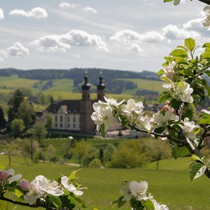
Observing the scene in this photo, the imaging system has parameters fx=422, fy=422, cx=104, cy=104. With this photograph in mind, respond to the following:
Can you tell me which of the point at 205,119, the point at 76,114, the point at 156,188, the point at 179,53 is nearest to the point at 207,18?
the point at 179,53

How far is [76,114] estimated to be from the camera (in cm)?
12062

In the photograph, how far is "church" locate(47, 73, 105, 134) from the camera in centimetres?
11578

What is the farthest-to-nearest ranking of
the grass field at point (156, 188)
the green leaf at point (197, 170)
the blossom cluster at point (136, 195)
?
1. the grass field at point (156, 188)
2. the blossom cluster at point (136, 195)
3. the green leaf at point (197, 170)

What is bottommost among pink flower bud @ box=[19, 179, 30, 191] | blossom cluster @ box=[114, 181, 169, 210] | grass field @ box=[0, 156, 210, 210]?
grass field @ box=[0, 156, 210, 210]

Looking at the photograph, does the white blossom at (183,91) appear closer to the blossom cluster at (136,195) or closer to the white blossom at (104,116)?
the white blossom at (104,116)

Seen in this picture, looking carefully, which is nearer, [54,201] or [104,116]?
[54,201]

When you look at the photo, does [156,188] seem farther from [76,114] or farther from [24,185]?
[76,114]

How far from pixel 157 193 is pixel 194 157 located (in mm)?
17920

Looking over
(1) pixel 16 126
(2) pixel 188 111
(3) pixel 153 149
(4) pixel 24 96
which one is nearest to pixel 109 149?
(3) pixel 153 149

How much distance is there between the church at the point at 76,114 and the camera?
116 metres

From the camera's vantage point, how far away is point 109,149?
63094 mm

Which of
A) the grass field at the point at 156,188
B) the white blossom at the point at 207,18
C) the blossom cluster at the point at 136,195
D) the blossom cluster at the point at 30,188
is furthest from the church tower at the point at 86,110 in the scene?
the blossom cluster at the point at 30,188

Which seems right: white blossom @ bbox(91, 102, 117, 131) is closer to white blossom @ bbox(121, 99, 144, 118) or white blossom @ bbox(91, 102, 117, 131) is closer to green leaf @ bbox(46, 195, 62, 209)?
white blossom @ bbox(121, 99, 144, 118)

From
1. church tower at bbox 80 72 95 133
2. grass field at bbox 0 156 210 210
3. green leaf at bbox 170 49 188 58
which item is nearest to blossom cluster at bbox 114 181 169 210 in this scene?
green leaf at bbox 170 49 188 58
